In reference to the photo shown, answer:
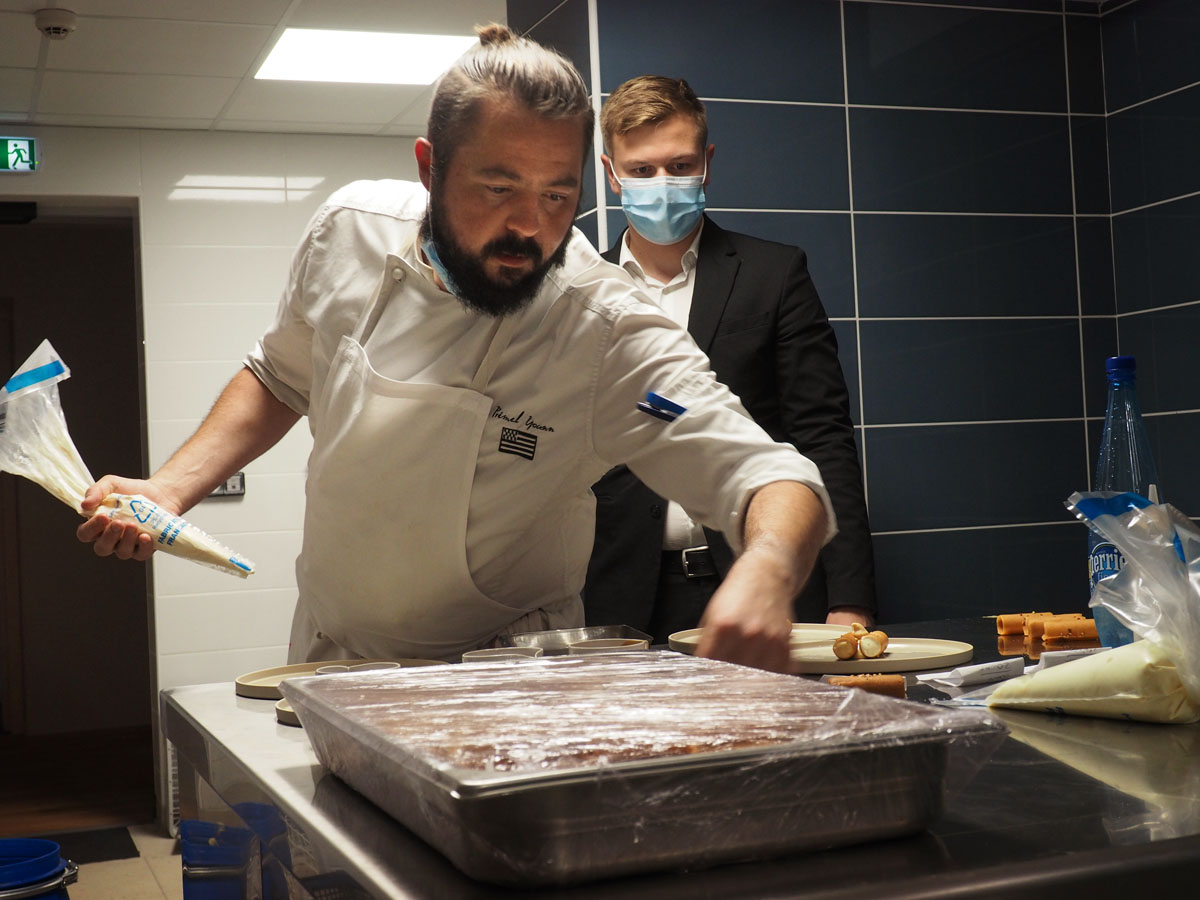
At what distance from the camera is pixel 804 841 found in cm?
55

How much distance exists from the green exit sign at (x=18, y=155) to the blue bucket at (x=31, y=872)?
320 cm

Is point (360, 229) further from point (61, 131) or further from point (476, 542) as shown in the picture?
point (61, 131)

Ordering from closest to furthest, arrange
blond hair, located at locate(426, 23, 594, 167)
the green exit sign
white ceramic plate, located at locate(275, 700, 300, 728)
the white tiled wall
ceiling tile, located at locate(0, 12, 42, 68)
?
white ceramic plate, located at locate(275, 700, 300, 728) → blond hair, located at locate(426, 23, 594, 167) → ceiling tile, located at locate(0, 12, 42, 68) → the green exit sign → the white tiled wall

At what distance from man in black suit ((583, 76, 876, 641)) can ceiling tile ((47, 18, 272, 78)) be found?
170 centimetres

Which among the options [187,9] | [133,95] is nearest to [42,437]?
[187,9]

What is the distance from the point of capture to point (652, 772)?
517 millimetres

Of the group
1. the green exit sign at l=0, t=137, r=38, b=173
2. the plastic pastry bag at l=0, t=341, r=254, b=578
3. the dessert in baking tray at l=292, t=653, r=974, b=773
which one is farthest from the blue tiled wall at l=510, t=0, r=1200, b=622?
the green exit sign at l=0, t=137, r=38, b=173

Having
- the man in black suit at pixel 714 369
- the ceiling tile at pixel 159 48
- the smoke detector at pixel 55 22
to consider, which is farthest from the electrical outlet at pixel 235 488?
the man in black suit at pixel 714 369

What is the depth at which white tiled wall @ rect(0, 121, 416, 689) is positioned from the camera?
14.5ft

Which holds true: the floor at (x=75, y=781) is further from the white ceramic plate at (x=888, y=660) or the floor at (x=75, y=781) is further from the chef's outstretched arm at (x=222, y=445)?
the white ceramic plate at (x=888, y=660)

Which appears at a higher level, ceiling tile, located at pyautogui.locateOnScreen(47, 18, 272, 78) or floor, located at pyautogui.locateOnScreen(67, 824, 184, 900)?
ceiling tile, located at pyautogui.locateOnScreen(47, 18, 272, 78)

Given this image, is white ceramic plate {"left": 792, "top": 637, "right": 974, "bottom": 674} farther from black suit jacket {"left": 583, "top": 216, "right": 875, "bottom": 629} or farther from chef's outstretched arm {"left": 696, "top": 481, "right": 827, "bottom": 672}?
black suit jacket {"left": 583, "top": 216, "right": 875, "bottom": 629}

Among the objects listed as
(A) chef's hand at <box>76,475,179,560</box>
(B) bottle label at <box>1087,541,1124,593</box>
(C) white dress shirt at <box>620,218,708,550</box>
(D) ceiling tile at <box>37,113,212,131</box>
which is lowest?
(B) bottle label at <box>1087,541,1124,593</box>

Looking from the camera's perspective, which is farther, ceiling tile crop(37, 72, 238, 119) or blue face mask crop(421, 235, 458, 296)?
ceiling tile crop(37, 72, 238, 119)
